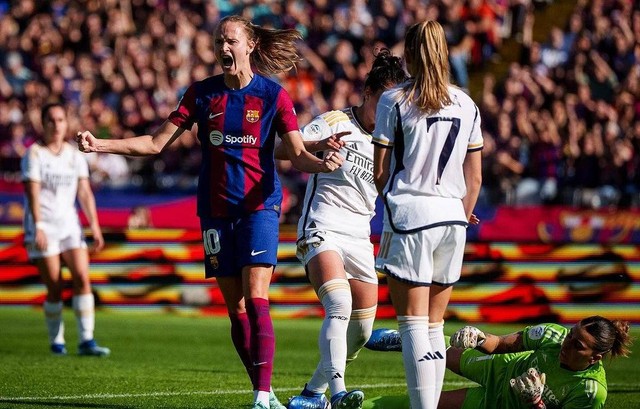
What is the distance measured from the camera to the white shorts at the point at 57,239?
13070mm

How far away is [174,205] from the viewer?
19.9m

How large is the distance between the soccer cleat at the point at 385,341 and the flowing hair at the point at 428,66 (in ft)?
7.73

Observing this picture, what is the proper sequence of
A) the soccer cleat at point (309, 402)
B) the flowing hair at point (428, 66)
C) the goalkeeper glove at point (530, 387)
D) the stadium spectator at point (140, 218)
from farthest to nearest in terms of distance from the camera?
1. the stadium spectator at point (140, 218)
2. the soccer cleat at point (309, 402)
3. the goalkeeper glove at point (530, 387)
4. the flowing hair at point (428, 66)

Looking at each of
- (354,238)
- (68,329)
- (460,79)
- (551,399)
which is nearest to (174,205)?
(68,329)

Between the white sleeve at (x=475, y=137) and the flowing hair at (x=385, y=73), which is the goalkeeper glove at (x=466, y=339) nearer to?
the white sleeve at (x=475, y=137)

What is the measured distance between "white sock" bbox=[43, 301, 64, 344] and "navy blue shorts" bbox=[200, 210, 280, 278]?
16.5ft

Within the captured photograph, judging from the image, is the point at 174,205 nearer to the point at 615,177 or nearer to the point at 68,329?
the point at 68,329

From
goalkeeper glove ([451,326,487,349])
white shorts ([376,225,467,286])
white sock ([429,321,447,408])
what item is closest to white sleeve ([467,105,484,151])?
white shorts ([376,225,467,286])

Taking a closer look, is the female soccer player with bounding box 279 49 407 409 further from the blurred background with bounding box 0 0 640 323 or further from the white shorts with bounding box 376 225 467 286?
the blurred background with bounding box 0 0 640 323

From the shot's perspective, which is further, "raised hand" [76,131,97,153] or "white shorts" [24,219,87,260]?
"white shorts" [24,219,87,260]

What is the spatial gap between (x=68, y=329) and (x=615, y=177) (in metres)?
9.00

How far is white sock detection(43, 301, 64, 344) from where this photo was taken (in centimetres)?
1311

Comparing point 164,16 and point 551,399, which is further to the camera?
point 164,16

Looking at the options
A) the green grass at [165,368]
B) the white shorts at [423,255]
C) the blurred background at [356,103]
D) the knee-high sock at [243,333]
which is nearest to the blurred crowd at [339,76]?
the blurred background at [356,103]
